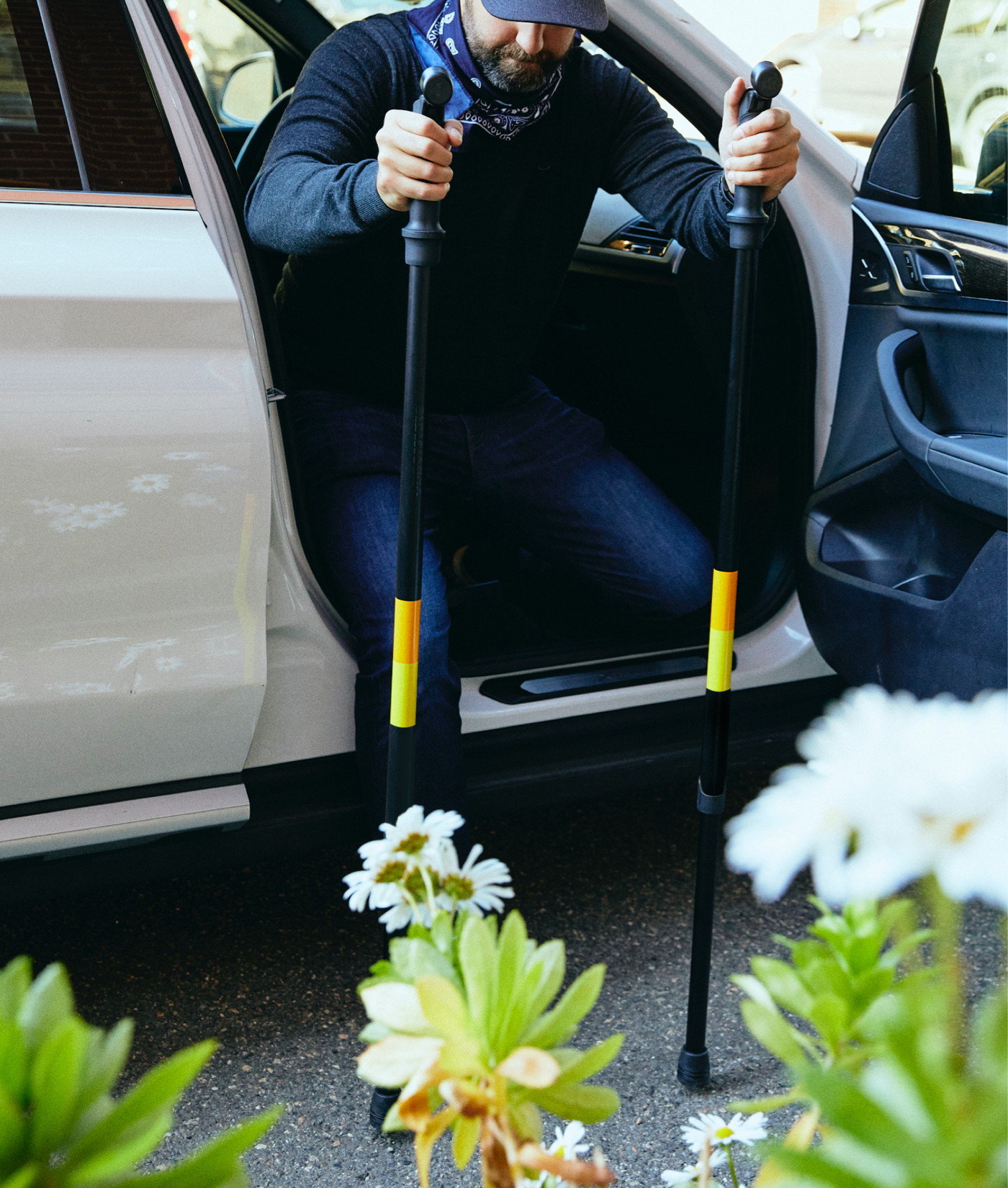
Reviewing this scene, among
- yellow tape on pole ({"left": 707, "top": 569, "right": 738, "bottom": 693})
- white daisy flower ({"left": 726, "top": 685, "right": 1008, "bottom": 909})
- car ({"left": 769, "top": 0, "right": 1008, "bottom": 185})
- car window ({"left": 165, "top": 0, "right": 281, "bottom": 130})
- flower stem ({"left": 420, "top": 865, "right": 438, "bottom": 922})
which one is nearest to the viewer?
white daisy flower ({"left": 726, "top": 685, "right": 1008, "bottom": 909})

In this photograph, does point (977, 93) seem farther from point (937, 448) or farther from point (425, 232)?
point (425, 232)

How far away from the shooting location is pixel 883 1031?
0.91ft

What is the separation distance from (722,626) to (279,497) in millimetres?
637

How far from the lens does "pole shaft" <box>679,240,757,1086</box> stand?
146cm

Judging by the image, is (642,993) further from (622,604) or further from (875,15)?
(875,15)

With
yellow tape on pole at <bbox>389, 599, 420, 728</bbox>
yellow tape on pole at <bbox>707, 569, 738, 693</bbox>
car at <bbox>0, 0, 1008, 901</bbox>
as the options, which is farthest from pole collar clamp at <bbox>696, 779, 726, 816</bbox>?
yellow tape on pole at <bbox>389, 599, 420, 728</bbox>

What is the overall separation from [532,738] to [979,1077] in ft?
5.20

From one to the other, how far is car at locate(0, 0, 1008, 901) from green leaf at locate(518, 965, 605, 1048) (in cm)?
114

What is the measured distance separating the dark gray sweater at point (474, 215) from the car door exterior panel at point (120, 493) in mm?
297

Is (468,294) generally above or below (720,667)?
above

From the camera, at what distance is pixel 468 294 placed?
1.95 metres

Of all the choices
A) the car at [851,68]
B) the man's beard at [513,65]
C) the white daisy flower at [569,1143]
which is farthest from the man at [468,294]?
the car at [851,68]

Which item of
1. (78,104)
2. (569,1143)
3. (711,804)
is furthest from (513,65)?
(569,1143)

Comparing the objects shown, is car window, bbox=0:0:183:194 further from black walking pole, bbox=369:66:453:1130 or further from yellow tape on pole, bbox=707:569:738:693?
yellow tape on pole, bbox=707:569:738:693
